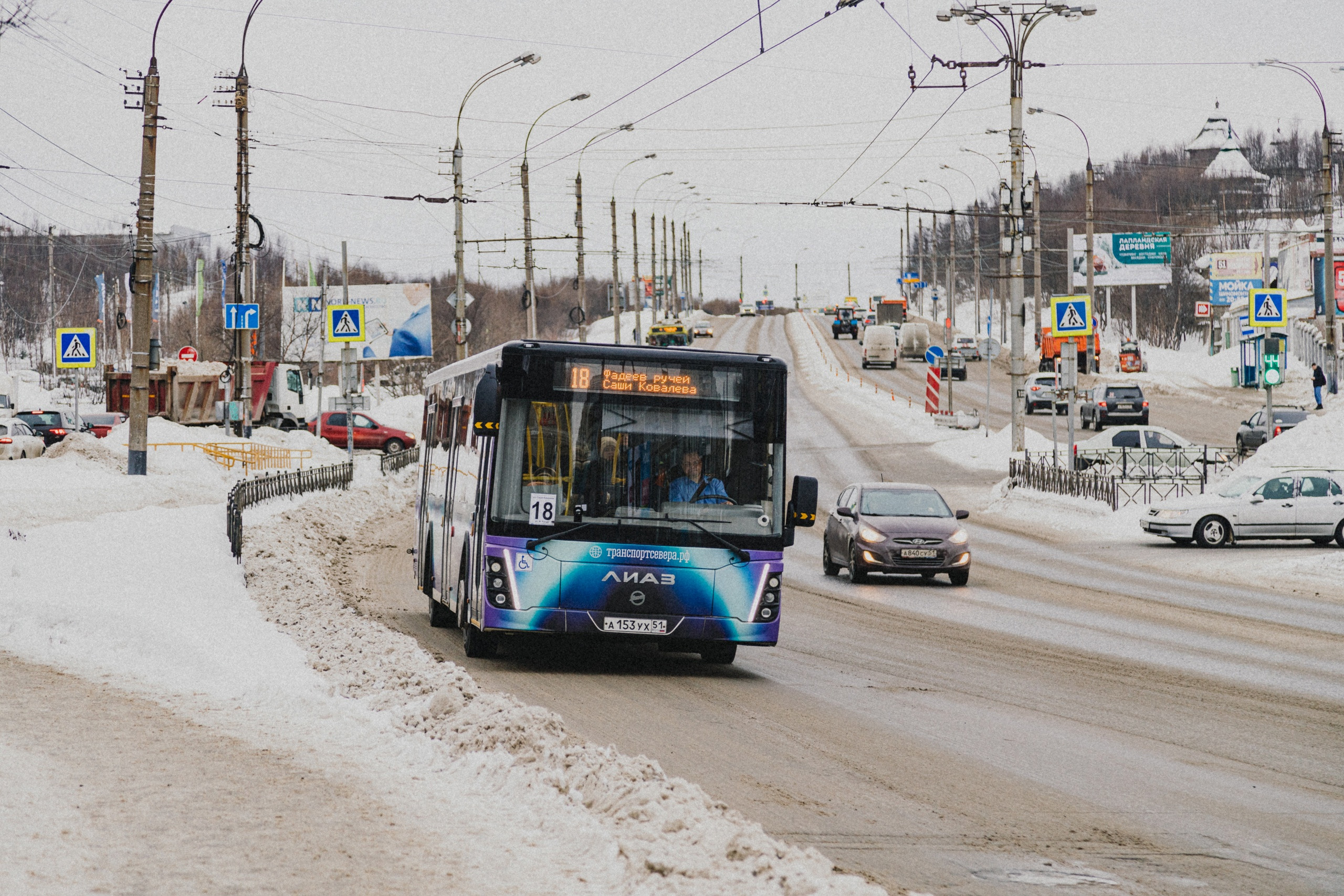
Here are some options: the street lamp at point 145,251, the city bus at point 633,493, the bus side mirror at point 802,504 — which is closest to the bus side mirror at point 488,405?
the city bus at point 633,493

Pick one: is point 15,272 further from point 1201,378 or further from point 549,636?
point 549,636

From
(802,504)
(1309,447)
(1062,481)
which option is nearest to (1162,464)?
(1062,481)

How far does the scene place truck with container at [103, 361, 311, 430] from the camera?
5409cm

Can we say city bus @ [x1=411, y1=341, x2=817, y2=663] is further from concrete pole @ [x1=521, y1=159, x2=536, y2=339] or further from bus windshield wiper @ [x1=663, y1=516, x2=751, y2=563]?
concrete pole @ [x1=521, y1=159, x2=536, y2=339]

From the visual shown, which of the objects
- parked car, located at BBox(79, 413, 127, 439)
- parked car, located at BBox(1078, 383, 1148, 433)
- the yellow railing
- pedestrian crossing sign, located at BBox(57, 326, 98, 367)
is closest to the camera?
pedestrian crossing sign, located at BBox(57, 326, 98, 367)

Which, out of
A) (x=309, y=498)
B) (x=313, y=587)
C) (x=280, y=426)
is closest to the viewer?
(x=313, y=587)

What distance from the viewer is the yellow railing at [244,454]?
41.3 metres

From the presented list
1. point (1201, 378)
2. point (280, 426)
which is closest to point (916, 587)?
point (280, 426)

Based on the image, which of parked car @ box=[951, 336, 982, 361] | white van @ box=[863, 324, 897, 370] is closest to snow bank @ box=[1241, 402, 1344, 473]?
white van @ box=[863, 324, 897, 370]

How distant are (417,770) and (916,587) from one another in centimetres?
1570

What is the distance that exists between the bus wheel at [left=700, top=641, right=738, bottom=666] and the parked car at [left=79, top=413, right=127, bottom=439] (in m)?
45.5

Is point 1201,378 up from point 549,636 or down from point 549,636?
up

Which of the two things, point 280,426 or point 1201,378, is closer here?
point 280,426

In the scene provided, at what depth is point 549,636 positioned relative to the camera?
14.7m
